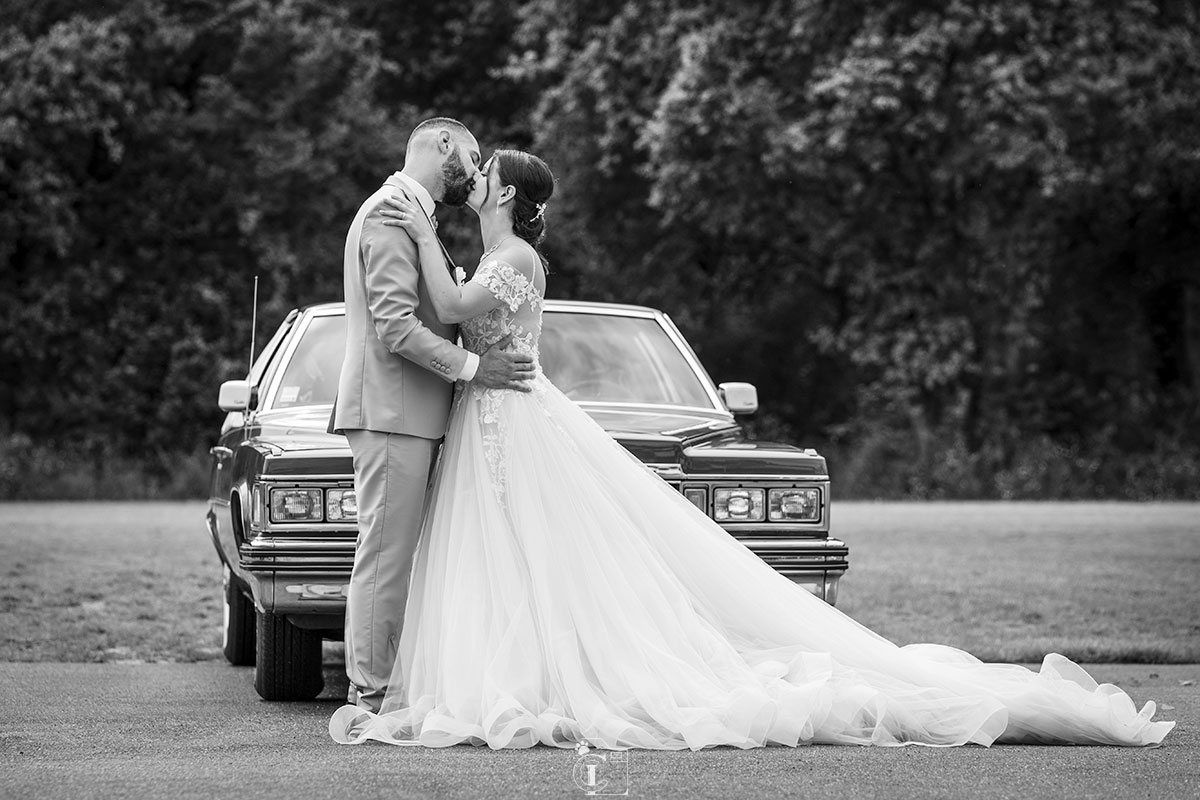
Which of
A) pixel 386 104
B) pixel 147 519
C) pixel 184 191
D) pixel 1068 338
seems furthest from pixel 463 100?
pixel 147 519

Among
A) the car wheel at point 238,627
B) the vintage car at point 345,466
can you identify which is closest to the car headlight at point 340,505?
the vintage car at point 345,466

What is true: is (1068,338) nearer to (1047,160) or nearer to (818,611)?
(1047,160)

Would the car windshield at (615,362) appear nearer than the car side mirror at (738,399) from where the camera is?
Yes

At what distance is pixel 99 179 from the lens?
29312 millimetres

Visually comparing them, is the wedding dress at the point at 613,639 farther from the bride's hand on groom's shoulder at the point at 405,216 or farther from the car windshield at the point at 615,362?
the car windshield at the point at 615,362

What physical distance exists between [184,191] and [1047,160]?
14.3 meters

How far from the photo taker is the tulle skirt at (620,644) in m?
5.57

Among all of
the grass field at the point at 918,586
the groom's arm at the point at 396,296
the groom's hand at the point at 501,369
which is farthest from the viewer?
the grass field at the point at 918,586

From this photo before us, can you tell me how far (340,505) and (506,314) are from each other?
40.3 inches

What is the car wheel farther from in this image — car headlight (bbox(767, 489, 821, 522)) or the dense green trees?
the dense green trees

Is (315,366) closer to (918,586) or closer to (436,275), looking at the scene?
(436,275)

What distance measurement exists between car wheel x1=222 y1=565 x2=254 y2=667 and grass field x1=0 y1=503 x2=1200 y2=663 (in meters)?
0.57

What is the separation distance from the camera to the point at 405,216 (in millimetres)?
5906

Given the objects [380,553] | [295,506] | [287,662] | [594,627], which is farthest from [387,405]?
[287,662]
